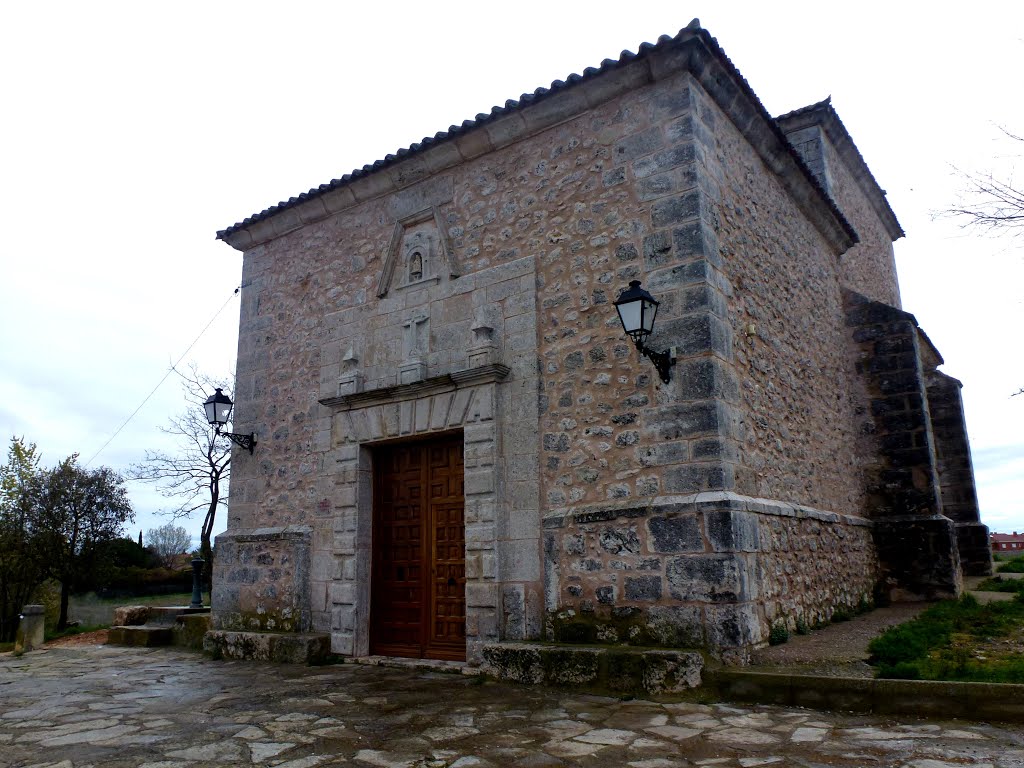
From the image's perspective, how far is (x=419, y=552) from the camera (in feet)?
22.0

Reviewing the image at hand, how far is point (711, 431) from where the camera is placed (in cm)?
513

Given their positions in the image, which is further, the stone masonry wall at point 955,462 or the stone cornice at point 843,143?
the stone masonry wall at point 955,462

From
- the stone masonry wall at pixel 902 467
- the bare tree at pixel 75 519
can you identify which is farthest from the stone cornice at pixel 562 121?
the bare tree at pixel 75 519

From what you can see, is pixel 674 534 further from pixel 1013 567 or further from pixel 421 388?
pixel 1013 567

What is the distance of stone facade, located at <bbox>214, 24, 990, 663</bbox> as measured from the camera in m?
5.33

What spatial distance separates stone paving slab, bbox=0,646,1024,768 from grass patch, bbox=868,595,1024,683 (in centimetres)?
45

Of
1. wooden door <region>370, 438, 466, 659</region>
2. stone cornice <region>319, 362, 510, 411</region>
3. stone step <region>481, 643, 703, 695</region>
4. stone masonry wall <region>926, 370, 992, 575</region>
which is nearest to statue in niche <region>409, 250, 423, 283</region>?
stone cornice <region>319, 362, 510, 411</region>

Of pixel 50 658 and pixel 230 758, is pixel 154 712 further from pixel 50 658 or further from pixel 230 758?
pixel 50 658

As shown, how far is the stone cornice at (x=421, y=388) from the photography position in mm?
6211

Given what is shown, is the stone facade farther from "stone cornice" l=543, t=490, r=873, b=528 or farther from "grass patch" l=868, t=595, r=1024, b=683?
"grass patch" l=868, t=595, r=1024, b=683

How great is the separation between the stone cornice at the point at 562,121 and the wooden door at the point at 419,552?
2735 mm

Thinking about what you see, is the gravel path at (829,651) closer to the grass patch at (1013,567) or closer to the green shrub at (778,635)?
the green shrub at (778,635)

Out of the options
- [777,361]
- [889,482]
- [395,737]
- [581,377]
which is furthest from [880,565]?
[395,737]

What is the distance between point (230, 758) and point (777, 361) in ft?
17.5
